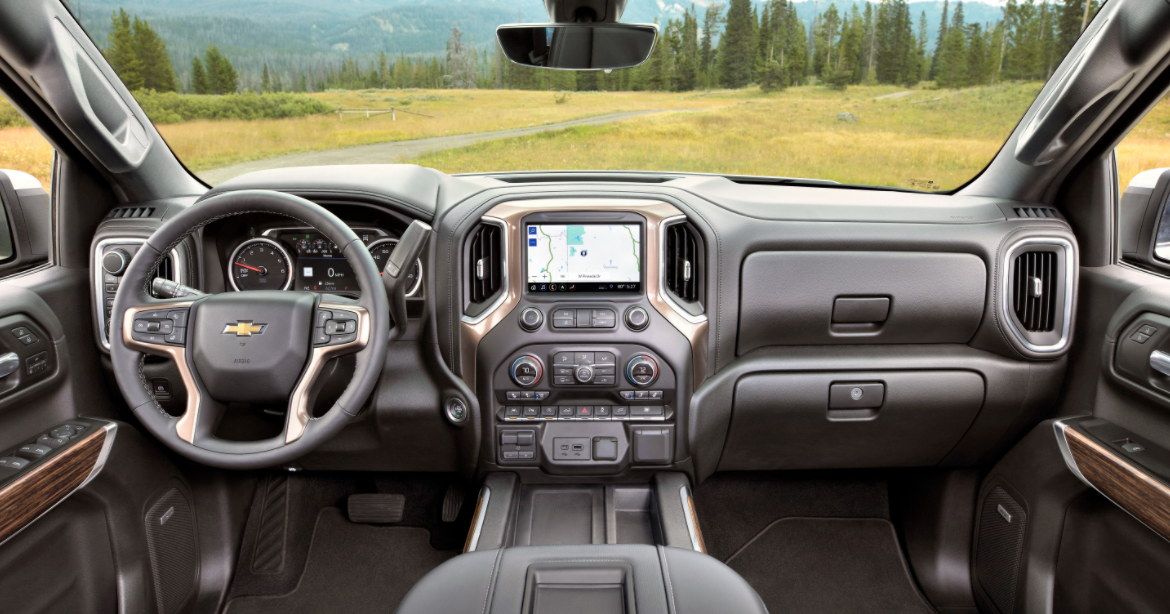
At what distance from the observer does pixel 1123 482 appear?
1954mm

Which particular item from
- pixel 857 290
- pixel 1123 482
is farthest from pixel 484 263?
pixel 1123 482

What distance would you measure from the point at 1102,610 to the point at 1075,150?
59.7 inches

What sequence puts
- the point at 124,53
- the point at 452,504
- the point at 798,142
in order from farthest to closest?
the point at 452,504
the point at 798,142
the point at 124,53

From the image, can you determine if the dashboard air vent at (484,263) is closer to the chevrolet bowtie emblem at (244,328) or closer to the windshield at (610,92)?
the windshield at (610,92)

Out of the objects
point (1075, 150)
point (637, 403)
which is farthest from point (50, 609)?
point (1075, 150)

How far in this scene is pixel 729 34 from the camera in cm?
268

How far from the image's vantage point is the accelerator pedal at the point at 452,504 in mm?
2957

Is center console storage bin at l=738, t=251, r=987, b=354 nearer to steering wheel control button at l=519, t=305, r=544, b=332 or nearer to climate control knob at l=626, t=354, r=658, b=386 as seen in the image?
climate control knob at l=626, t=354, r=658, b=386

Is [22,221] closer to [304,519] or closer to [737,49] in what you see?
[304,519]

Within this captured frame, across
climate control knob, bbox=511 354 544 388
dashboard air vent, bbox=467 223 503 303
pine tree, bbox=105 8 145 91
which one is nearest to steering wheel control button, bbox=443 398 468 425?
climate control knob, bbox=511 354 544 388

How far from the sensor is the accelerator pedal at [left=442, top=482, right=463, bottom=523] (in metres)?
2.96

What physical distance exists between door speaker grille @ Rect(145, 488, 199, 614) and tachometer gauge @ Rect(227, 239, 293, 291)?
0.85m

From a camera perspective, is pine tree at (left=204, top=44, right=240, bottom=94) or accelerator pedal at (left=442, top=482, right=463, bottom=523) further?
accelerator pedal at (left=442, top=482, right=463, bottom=523)

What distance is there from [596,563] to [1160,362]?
1.77 m
